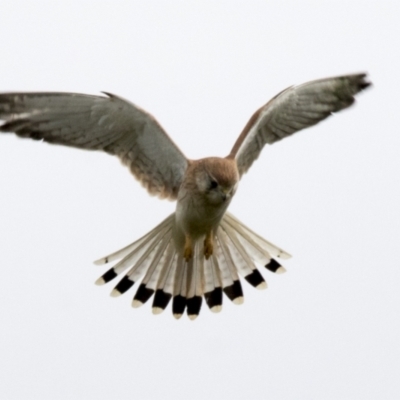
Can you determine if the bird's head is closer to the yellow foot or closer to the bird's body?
the bird's body

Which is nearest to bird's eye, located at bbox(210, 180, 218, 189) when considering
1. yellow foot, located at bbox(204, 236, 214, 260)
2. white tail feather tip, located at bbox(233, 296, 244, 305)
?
yellow foot, located at bbox(204, 236, 214, 260)

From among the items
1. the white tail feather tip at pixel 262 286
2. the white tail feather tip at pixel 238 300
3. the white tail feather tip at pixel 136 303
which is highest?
the white tail feather tip at pixel 136 303

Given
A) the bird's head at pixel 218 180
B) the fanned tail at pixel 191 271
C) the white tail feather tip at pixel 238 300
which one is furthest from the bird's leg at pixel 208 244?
the bird's head at pixel 218 180

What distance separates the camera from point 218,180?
10.6 metres

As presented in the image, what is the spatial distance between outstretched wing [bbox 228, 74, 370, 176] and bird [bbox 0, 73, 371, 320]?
0.03 feet

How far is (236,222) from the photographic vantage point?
11984 millimetres

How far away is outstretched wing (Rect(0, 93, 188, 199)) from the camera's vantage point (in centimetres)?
1021

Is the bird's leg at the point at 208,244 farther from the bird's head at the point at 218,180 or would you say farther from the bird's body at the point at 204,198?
the bird's head at the point at 218,180

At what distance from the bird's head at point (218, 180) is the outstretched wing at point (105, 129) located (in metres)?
0.51

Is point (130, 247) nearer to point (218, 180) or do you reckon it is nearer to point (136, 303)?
point (136, 303)

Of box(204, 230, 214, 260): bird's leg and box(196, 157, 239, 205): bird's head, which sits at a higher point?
box(196, 157, 239, 205): bird's head

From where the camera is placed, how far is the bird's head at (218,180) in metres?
10.6

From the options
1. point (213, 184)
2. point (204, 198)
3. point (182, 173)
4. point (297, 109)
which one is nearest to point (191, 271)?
point (182, 173)

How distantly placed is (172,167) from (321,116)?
1782mm
